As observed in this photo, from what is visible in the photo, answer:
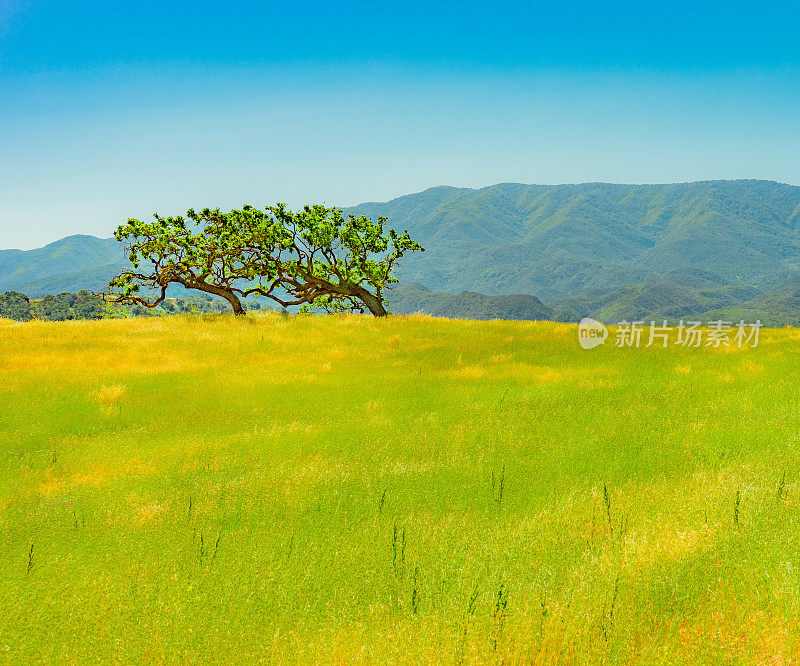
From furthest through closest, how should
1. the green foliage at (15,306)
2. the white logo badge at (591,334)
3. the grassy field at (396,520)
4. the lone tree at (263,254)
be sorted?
the green foliage at (15,306) → the lone tree at (263,254) → the white logo badge at (591,334) → the grassy field at (396,520)

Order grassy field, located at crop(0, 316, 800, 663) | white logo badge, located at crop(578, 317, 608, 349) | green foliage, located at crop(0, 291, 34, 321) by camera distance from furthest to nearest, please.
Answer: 1. green foliage, located at crop(0, 291, 34, 321)
2. white logo badge, located at crop(578, 317, 608, 349)
3. grassy field, located at crop(0, 316, 800, 663)

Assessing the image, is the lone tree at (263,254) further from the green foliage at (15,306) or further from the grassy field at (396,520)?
the green foliage at (15,306)

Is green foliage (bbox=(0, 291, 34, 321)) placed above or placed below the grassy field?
above

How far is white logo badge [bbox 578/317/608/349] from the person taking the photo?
1906cm

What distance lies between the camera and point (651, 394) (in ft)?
38.0

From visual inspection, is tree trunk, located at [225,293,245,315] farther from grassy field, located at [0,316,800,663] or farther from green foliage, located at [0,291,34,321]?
green foliage, located at [0,291,34,321]

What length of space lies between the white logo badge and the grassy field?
21.3 feet

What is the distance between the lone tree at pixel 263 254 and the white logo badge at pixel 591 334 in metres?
13.0

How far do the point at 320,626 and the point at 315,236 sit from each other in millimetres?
25774

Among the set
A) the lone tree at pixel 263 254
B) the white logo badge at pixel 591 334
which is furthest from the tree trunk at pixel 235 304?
the white logo badge at pixel 591 334

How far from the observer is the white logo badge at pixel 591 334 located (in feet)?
62.5

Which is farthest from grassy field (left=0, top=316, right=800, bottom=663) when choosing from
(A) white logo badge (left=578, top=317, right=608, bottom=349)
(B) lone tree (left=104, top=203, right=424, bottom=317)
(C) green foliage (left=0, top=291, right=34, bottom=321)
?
(C) green foliage (left=0, top=291, right=34, bottom=321)

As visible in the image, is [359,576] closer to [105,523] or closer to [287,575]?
[287,575]

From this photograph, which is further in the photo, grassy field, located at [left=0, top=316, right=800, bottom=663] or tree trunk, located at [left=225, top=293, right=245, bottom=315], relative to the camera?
tree trunk, located at [left=225, top=293, right=245, bottom=315]
